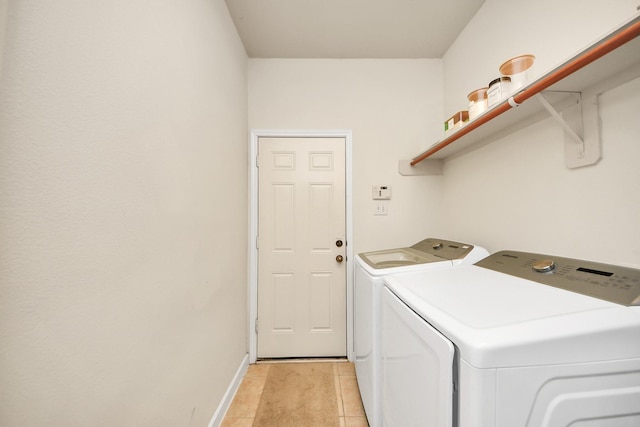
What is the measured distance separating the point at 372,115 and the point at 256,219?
4.62 ft

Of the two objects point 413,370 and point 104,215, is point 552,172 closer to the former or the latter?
point 413,370

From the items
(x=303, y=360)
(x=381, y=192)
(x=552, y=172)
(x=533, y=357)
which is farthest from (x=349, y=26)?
(x=303, y=360)

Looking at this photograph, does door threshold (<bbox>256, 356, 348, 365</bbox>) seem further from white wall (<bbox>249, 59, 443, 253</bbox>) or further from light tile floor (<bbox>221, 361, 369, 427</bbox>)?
white wall (<bbox>249, 59, 443, 253</bbox>)

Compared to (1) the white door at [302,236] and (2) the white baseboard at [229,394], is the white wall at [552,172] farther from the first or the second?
(2) the white baseboard at [229,394]

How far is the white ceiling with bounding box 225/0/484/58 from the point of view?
5.24 ft

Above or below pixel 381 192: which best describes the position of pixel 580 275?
below

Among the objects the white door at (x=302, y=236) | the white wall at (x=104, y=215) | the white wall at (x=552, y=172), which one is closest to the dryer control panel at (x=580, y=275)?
the white wall at (x=552, y=172)

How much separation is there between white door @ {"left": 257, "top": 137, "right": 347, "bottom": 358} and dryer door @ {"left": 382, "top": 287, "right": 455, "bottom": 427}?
3.22ft

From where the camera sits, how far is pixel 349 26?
177 centimetres

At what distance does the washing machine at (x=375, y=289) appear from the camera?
1.20 meters

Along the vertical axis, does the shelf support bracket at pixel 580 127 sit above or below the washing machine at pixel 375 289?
above

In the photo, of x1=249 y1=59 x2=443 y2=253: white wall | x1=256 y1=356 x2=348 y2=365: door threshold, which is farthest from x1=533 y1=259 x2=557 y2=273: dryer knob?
x1=256 y1=356 x2=348 y2=365: door threshold

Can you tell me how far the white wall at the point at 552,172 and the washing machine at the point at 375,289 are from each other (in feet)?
0.91

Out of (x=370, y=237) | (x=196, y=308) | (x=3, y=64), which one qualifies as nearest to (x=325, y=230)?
(x=370, y=237)
